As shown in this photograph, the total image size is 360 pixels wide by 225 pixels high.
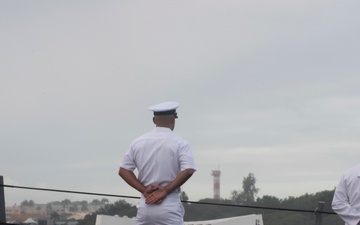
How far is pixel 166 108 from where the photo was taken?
23.3ft

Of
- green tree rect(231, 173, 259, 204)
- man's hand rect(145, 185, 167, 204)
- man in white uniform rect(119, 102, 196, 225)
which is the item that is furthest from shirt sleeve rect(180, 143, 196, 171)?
green tree rect(231, 173, 259, 204)

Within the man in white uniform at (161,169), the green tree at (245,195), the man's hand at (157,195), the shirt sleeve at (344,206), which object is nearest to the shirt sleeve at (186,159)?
the man in white uniform at (161,169)

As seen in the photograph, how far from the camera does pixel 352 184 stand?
7.30 metres

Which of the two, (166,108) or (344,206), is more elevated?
(166,108)

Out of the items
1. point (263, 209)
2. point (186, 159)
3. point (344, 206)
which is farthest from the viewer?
point (263, 209)

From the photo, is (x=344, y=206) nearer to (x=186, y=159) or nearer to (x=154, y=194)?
(x=186, y=159)

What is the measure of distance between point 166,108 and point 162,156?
15.4 inches

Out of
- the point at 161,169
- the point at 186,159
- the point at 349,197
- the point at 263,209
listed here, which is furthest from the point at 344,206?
the point at 263,209

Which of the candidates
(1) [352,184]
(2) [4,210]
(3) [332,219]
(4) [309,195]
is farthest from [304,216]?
(1) [352,184]

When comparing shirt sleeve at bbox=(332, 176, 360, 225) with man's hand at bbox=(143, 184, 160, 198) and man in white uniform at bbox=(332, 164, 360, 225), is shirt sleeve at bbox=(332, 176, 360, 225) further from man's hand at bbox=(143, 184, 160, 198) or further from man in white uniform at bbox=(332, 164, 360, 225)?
man's hand at bbox=(143, 184, 160, 198)

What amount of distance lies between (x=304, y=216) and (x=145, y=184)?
7.66 metres

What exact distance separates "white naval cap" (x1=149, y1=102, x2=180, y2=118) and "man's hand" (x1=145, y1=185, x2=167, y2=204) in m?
0.60

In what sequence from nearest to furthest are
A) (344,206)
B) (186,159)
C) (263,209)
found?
(186,159), (344,206), (263,209)

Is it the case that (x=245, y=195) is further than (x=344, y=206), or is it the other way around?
(x=245, y=195)
